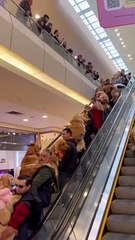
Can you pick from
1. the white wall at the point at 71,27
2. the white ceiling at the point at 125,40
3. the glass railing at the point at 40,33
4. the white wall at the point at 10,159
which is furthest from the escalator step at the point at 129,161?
the white ceiling at the point at 125,40

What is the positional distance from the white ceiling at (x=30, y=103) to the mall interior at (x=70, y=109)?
0.03 meters

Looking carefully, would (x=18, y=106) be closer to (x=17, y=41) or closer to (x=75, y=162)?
(x=17, y=41)

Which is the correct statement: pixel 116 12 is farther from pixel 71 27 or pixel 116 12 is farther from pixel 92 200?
pixel 71 27

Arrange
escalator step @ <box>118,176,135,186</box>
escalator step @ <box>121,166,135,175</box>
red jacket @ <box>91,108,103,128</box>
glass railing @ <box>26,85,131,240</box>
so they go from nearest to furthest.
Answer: glass railing @ <box>26,85,131,240</box>
escalator step @ <box>118,176,135,186</box>
escalator step @ <box>121,166,135,175</box>
red jacket @ <box>91,108,103,128</box>

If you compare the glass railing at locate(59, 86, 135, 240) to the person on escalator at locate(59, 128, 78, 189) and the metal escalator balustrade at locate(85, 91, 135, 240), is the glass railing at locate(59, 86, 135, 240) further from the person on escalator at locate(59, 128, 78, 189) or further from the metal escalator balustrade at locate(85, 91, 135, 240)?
the person on escalator at locate(59, 128, 78, 189)

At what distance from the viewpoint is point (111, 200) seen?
16.9ft

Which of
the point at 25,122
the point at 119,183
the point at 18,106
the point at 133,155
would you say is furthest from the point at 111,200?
the point at 25,122

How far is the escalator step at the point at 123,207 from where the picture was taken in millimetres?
4859

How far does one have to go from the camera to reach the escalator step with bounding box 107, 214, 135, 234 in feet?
14.6

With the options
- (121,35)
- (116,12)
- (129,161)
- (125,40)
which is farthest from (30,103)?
(125,40)

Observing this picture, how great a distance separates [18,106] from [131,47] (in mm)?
14169

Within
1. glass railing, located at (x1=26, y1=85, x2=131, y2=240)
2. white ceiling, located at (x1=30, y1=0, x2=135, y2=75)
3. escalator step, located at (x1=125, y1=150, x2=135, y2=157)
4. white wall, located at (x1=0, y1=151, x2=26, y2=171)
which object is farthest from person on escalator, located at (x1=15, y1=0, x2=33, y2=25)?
white wall, located at (x1=0, y1=151, x2=26, y2=171)

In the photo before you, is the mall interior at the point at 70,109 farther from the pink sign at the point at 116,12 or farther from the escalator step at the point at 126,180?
the pink sign at the point at 116,12

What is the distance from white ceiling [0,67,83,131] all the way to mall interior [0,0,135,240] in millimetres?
32
